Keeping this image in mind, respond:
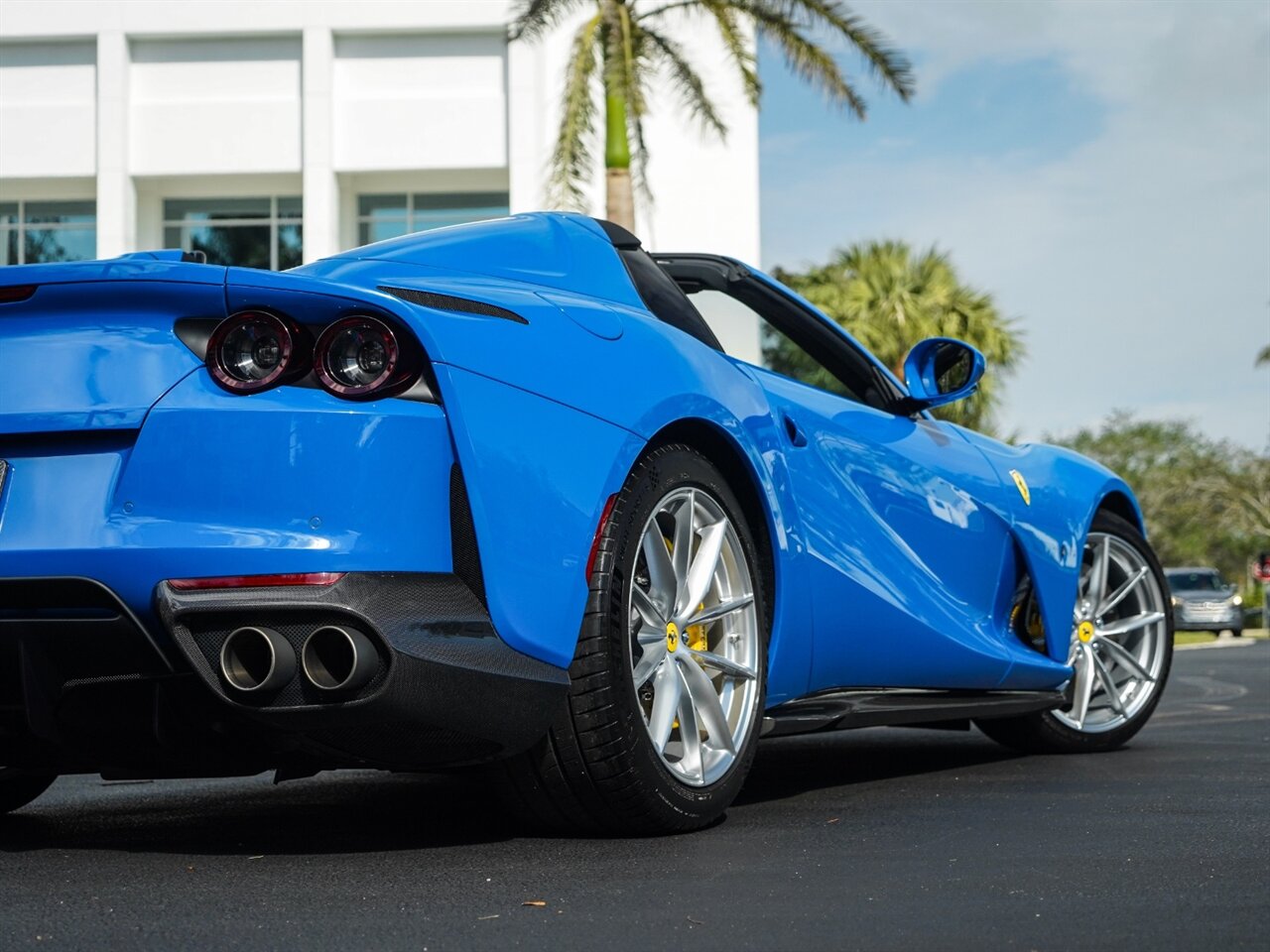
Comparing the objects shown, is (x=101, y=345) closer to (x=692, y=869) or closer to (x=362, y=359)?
(x=362, y=359)

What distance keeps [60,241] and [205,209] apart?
106 inches

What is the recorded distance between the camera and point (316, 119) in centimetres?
2989

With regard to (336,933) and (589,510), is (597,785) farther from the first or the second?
(336,933)

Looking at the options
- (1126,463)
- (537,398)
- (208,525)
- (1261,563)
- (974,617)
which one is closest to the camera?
(208,525)

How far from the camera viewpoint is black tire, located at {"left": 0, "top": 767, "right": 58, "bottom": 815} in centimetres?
454

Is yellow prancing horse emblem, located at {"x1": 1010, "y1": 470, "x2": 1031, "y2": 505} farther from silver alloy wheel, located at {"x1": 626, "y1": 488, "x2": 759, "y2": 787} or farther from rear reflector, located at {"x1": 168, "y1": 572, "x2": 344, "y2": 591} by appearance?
rear reflector, located at {"x1": 168, "y1": 572, "x2": 344, "y2": 591}

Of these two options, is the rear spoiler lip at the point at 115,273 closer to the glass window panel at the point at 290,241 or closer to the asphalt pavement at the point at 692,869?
the asphalt pavement at the point at 692,869

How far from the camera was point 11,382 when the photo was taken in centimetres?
328

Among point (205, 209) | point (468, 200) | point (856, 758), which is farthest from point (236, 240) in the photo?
point (856, 758)

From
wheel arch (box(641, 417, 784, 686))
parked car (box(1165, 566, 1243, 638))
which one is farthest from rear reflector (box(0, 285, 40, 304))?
parked car (box(1165, 566, 1243, 638))

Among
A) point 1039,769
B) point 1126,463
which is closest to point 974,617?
point 1039,769

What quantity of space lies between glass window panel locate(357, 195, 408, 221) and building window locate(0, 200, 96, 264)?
4.86 metres

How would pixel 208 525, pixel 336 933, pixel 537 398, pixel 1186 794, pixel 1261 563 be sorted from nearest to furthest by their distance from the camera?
1. pixel 336 933
2. pixel 208 525
3. pixel 537 398
4. pixel 1186 794
5. pixel 1261 563

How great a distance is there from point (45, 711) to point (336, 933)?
2.79 ft
